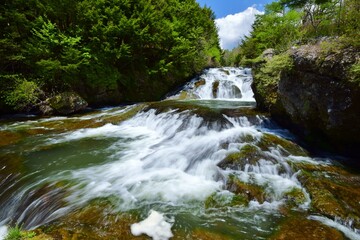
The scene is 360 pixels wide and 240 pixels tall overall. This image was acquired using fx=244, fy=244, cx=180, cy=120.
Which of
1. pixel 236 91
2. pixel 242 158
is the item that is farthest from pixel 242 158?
pixel 236 91

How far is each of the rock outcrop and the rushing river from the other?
77cm

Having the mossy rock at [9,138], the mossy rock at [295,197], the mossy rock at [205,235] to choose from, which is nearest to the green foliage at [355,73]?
the mossy rock at [295,197]

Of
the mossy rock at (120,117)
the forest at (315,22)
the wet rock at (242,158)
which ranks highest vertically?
the forest at (315,22)

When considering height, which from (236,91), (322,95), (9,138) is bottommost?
(9,138)

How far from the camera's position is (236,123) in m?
8.70

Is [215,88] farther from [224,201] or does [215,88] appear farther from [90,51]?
[224,201]

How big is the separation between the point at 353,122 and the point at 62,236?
6.47m

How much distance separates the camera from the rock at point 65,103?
1263 centimetres

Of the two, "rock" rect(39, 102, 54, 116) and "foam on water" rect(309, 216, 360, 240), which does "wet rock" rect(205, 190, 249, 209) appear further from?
"rock" rect(39, 102, 54, 116)

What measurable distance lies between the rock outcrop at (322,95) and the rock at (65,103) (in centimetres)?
985

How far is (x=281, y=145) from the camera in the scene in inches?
271

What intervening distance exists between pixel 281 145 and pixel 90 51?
1204 centimetres

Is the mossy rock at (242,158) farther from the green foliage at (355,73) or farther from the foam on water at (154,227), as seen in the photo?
the green foliage at (355,73)

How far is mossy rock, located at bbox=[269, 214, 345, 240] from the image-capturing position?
3.70 m
